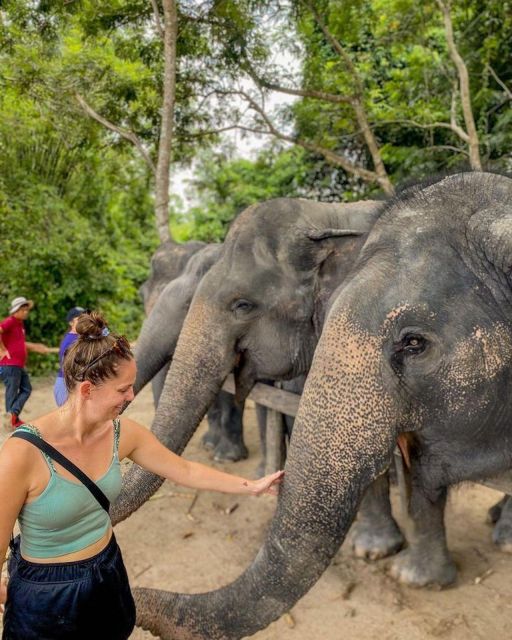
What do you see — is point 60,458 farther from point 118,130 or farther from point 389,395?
point 118,130

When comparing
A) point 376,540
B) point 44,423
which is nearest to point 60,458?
point 44,423

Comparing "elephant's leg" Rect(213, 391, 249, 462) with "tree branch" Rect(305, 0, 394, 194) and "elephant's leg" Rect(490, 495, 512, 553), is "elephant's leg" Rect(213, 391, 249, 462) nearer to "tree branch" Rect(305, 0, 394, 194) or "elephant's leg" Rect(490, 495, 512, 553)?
"elephant's leg" Rect(490, 495, 512, 553)

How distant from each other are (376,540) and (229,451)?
2.30m

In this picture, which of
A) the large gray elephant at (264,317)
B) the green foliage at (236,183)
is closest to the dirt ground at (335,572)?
the large gray elephant at (264,317)

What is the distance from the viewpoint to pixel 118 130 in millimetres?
8180

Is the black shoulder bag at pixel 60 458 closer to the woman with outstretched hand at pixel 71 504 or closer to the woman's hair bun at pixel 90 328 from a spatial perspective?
the woman with outstretched hand at pixel 71 504

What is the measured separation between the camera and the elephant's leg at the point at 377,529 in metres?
3.66

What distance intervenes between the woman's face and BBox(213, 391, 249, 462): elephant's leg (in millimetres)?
4013

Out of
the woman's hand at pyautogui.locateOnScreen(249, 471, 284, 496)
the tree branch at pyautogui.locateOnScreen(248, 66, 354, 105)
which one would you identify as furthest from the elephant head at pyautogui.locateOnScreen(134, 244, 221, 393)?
the tree branch at pyautogui.locateOnScreen(248, 66, 354, 105)

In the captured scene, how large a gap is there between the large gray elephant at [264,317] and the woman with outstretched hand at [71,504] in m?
1.64

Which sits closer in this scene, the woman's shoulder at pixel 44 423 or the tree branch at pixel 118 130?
the woman's shoulder at pixel 44 423

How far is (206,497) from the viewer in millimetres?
4840

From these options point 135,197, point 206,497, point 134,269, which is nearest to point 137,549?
point 206,497

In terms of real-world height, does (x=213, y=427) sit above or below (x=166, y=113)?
below
